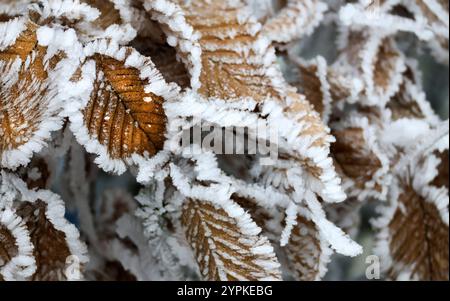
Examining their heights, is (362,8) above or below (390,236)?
above

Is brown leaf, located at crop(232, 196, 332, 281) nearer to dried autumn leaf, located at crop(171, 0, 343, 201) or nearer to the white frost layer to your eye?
dried autumn leaf, located at crop(171, 0, 343, 201)

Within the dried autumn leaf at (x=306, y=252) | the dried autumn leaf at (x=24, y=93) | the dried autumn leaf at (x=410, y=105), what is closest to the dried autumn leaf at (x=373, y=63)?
the dried autumn leaf at (x=410, y=105)

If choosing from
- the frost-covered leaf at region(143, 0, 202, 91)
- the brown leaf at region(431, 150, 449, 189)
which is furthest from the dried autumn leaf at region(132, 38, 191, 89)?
the brown leaf at region(431, 150, 449, 189)

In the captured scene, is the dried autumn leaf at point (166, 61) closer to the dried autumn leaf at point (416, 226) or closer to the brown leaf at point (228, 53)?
the brown leaf at point (228, 53)

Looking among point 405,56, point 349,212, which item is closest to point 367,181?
point 349,212

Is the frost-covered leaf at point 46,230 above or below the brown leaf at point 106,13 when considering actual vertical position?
below

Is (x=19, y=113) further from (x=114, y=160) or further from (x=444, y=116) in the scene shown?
(x=444, y=116)
